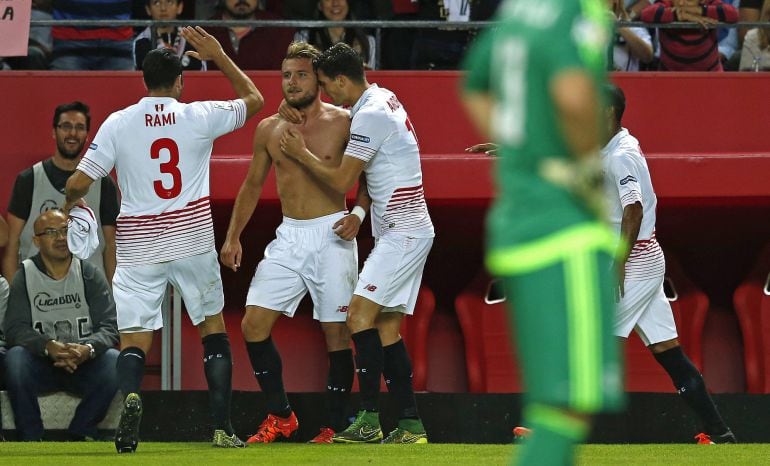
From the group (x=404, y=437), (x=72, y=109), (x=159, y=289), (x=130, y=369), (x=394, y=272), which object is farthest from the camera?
(x=72, y=109)

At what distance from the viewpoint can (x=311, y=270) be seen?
28.1ft

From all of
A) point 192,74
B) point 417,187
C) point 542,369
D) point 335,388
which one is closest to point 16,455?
point 335,388

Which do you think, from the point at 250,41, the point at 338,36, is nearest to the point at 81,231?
the point at 250,41

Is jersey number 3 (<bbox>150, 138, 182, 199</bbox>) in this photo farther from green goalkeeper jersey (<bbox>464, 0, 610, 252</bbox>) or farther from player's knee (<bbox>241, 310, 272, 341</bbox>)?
green goalkeeper jersey (<bbox>464, 0, 610, 252</bbox>)

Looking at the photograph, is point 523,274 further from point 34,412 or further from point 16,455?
point 34,412

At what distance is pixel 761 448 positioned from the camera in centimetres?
773

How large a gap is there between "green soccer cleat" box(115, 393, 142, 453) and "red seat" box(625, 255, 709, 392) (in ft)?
15.1

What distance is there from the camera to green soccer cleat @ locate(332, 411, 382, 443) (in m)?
8.30

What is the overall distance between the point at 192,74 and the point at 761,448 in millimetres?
5077

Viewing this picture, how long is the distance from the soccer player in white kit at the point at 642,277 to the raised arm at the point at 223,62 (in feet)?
6.86

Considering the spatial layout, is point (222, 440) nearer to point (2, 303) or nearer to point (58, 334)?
point (58, 334)

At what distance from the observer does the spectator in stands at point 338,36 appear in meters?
10.6

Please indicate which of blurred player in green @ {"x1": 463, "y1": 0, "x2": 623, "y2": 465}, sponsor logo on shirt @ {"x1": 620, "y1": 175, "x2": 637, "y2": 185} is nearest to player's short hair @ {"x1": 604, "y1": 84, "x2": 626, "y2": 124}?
sponsor logo on shirt @ {"x1": 620, "y1": 175, "x2": 637, "y2": 185}

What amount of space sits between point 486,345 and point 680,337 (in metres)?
1.55
